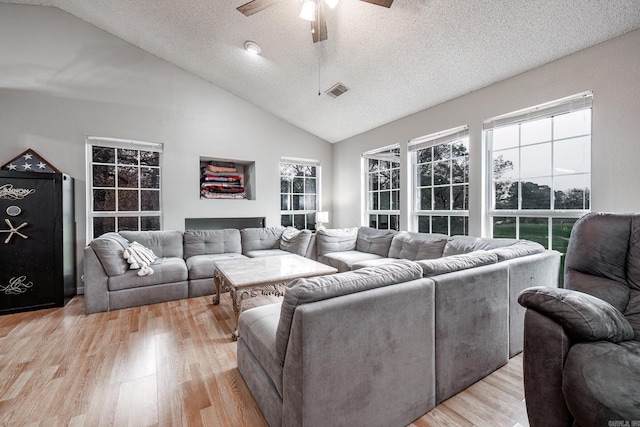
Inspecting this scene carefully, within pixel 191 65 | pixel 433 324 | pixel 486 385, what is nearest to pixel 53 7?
pixel 191 65

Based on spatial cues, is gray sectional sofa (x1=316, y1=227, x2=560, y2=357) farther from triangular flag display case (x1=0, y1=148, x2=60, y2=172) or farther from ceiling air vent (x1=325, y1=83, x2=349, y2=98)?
triangular flag display case (x1=0, y1=148, x2=60, y2=172)

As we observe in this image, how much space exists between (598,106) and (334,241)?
10.6ft

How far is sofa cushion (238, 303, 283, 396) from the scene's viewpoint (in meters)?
1.31

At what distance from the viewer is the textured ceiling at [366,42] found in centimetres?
217

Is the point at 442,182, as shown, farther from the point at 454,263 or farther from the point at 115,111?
the point at 115,111

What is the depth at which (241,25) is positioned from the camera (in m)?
2.94

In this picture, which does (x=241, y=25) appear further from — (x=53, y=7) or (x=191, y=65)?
(x=53, y=7)

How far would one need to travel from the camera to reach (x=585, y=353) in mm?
1090

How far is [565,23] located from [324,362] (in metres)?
3.00

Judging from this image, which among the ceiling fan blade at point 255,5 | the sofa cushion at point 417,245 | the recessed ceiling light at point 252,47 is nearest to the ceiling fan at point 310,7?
the ceiling fan blade at point 255,5

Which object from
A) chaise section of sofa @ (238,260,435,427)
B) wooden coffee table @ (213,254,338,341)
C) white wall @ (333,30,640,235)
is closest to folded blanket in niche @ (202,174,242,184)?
wooden coffee table @ (213,254,338,341)

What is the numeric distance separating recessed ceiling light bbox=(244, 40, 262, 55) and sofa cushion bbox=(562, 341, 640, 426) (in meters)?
3.74

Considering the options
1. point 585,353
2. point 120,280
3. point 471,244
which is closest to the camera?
point 585,353

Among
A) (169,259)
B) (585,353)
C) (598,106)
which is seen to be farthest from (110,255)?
(598,106)
